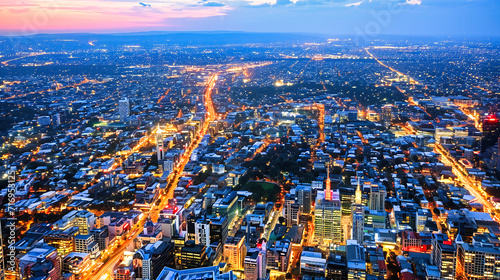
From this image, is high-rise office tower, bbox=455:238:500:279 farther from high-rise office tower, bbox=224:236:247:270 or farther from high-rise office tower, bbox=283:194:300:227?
high-rise office tower, bbox=224:236:247:270

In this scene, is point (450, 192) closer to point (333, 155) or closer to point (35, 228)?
point (333, 155)

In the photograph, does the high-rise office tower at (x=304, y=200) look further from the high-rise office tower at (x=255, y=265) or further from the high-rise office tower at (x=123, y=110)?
the high-rise office tower at (x=123, y=110)

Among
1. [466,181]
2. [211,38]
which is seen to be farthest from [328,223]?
[211,38]

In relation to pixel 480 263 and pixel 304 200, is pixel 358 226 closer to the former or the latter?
pixel 304 200

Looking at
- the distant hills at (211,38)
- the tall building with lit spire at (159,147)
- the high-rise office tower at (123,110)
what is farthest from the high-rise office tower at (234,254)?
the distant hills at (211,38)

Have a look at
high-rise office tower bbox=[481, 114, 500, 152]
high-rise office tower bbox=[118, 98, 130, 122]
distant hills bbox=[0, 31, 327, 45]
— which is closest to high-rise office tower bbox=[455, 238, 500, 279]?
high-rise office tower bbox=[481, 114, 500, 152]

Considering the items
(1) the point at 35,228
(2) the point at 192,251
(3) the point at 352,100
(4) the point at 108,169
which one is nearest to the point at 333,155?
(4) the point at 108,169
